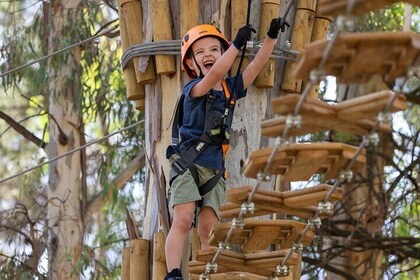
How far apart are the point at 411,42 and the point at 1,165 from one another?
15.9 metres

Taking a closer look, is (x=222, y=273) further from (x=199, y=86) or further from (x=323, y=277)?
(x=323, y=277)

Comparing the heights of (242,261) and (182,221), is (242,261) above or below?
below

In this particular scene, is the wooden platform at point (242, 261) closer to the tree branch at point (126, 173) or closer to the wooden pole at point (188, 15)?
the wooden pole at point (188, 15)

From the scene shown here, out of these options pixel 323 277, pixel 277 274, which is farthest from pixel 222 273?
pixel 323 277

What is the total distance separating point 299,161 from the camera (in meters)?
4.76

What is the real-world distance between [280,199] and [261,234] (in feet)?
1.06

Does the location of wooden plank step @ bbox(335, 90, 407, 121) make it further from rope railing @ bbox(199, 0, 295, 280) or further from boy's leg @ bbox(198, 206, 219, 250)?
boy's leg @ bbox(198, 206, 219, 250)

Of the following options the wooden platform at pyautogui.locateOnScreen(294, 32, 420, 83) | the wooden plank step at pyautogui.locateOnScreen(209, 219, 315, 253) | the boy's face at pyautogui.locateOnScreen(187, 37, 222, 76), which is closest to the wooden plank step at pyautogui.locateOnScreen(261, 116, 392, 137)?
A: the wooden platform at pyautogui.locateOnScreen(294, 32, 420, 83)

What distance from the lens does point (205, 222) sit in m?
5.86

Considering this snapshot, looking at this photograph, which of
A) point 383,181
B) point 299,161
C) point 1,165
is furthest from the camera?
point 1,165

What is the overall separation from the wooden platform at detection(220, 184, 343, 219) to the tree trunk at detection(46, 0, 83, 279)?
7899mm

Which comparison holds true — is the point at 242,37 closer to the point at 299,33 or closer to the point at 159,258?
the point at 299,33

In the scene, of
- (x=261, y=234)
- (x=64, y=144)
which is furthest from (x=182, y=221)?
(x=64, y=144)

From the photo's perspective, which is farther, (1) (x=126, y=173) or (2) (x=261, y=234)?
(1) (x=126, y=173)
